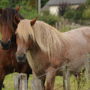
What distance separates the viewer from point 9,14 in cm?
803

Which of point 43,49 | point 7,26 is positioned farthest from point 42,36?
point 7,26

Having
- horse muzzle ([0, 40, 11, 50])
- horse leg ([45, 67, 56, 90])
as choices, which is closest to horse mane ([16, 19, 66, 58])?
horse leg ([45, 67, 56, 90])

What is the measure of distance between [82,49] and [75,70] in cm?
49

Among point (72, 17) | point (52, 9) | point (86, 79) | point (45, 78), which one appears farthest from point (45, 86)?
point (52, 9)

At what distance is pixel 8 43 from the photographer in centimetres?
777

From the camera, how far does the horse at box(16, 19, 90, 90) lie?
7.15m

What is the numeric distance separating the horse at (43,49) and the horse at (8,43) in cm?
54

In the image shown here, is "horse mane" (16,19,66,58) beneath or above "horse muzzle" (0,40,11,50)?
above

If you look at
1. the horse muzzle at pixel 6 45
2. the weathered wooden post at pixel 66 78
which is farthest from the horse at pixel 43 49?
the horse muzzle at pixel 6 45

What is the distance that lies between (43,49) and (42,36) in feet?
0.77

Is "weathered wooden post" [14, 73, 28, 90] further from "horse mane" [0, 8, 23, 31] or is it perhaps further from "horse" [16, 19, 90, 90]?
"horse mane" [0, 8, 23, 31]

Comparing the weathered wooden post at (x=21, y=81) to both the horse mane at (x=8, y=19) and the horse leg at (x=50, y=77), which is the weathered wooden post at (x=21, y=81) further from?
the horse mane at (x=8, y=19)

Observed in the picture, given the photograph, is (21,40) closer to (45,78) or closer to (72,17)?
(45,78)

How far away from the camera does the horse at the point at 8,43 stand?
7848 millimetres
